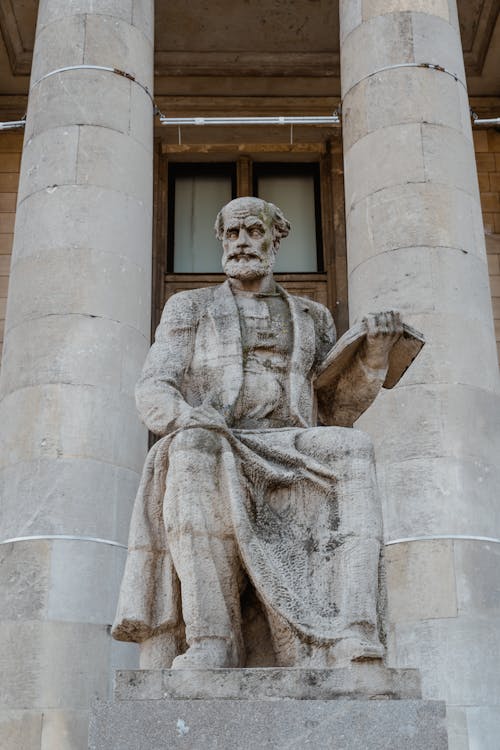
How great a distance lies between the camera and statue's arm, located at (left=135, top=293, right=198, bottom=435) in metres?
6.61

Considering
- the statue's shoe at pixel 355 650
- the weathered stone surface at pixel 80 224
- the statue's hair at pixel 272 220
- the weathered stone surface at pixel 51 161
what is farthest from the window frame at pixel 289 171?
the statue's shoe at pixel 355 650

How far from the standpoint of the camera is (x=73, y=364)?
456 inches

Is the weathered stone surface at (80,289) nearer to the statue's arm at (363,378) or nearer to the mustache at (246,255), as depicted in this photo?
the mustache at (246,255)

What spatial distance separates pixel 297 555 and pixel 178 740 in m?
1.29

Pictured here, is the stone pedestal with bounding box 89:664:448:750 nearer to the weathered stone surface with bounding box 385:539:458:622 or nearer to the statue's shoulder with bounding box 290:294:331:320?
the statue's shoulder with bounding box 290:294:331:320

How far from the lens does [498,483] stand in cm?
1137

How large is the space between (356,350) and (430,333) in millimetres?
4808

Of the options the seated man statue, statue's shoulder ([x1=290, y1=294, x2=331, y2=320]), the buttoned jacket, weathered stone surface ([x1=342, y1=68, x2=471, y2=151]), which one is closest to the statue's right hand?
the seated man statue

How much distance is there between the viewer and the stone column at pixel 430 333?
1046cm

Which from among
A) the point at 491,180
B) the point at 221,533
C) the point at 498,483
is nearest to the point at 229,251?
the point at 221,533

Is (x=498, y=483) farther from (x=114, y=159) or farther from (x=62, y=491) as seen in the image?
(x=114, y=159)

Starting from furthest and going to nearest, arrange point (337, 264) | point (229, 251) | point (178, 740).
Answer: point (337, 264), point (229, 251), point (178, 740)

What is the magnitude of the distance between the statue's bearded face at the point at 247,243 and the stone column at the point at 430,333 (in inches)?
177

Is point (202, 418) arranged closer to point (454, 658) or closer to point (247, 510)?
point (247, 510)
